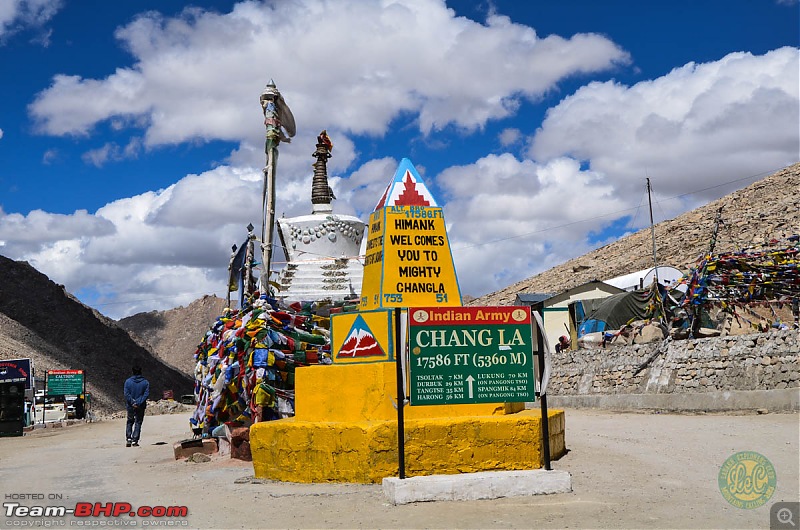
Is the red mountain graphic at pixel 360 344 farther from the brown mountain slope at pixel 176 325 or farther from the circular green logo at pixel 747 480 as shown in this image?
the brown mountain slope at pixel 176 325

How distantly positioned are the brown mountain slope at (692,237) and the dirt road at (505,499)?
37392mm

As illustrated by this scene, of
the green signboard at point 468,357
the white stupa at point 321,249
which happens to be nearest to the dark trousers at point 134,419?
the white stupa at point 321,249

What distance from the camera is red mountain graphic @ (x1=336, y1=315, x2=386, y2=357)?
27.0ft

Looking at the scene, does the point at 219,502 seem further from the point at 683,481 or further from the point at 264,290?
the point at 264,290

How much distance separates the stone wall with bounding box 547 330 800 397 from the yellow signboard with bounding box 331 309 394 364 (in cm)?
920

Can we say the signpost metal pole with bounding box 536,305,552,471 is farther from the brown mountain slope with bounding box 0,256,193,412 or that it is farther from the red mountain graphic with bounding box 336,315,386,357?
the brown mountain slope with bounding box 0,256,193,412

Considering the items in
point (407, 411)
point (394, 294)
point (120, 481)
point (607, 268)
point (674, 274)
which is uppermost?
point (607, 268)

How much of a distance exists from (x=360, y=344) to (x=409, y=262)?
1415 millimetres

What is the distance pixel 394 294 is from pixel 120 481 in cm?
418

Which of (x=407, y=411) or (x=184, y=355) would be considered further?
(x=184, y=355)

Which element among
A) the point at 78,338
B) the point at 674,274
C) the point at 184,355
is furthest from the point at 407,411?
the point at 184,355

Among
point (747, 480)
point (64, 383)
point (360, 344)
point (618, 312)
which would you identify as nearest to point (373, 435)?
point (360, 344)

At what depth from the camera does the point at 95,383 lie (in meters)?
45.7

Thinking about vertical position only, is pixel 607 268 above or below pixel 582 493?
above
